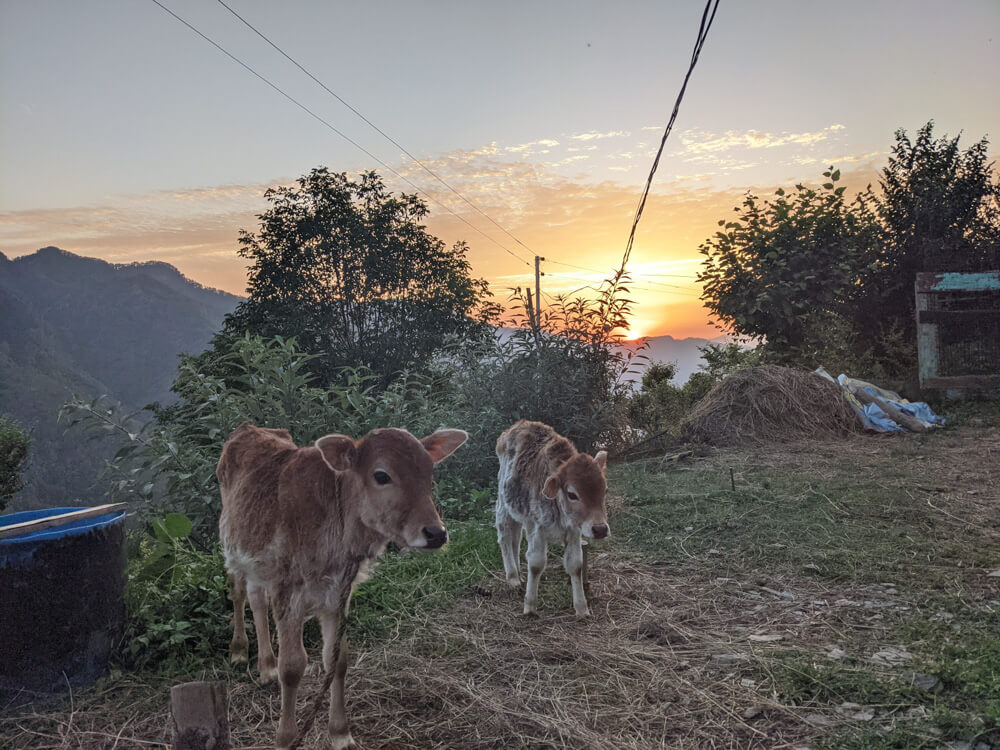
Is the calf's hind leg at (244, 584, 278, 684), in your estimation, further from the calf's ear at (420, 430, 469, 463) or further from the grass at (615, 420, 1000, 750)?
the grass at (615, 420, 1000, 750)

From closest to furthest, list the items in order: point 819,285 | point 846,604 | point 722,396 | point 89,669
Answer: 1. point 89,669
2. point 846,604
3. point 722,396
4. point 819,285

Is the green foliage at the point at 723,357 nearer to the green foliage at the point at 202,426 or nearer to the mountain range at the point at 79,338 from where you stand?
the mountain range at the point at 79,338

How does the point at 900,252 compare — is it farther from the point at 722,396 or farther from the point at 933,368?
the point at 722,396

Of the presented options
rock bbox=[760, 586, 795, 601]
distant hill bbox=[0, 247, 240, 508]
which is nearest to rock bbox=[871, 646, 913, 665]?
rock bbox=[760, 586, 795, 601]

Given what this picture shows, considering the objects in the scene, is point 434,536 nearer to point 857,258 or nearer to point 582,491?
point 582,491

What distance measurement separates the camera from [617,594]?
586 centimetres

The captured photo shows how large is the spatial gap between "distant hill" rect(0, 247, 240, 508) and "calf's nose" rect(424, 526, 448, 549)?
14993 mm

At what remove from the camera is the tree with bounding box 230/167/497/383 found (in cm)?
2275

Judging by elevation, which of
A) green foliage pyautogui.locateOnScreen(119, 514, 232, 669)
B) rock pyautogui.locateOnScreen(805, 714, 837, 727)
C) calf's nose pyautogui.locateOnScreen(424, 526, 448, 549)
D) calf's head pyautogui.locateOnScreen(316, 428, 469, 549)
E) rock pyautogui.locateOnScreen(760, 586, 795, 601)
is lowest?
rock pyautogui.locateOnScreen(760, 586, 795, 601)

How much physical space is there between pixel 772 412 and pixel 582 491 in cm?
992

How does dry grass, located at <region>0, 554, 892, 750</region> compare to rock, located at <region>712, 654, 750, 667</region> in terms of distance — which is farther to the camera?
rock, located at <region>712, 654, 750, 667</region>

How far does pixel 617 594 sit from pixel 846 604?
185 cm

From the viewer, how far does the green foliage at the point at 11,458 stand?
15.0 meters

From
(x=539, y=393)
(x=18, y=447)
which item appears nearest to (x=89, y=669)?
(x=539, y=393)
